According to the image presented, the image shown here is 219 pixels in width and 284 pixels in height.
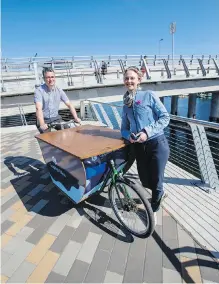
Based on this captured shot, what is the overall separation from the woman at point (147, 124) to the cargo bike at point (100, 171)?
0.71 feet

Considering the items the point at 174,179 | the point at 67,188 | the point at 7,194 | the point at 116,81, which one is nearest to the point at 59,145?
the point at 67,188

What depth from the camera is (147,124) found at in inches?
96.6

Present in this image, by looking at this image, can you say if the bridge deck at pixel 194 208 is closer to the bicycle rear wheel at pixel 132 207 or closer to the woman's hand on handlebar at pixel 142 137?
the bicycle rear wheel at pixel 132 207

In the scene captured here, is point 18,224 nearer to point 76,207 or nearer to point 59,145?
point 76,207

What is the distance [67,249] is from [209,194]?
2.33 meters

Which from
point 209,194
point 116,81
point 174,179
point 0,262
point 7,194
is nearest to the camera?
point 0,262

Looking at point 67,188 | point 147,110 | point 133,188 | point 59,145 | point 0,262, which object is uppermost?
point 147,110

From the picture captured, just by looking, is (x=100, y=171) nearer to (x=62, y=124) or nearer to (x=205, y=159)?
(x=62, y=124)

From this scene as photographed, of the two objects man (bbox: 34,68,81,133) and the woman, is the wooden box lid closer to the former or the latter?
the woman

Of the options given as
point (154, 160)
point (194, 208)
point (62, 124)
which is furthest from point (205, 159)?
point (62, 124)

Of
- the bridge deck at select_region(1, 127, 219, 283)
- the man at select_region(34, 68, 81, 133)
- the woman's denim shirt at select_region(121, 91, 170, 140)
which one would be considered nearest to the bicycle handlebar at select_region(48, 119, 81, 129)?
the man at select_region(34, 68, 81, 133)

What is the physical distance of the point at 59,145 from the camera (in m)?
2.62

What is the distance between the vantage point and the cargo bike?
2430 millimetres

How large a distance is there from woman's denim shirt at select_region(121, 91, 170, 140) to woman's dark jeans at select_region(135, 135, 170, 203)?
0.11m
